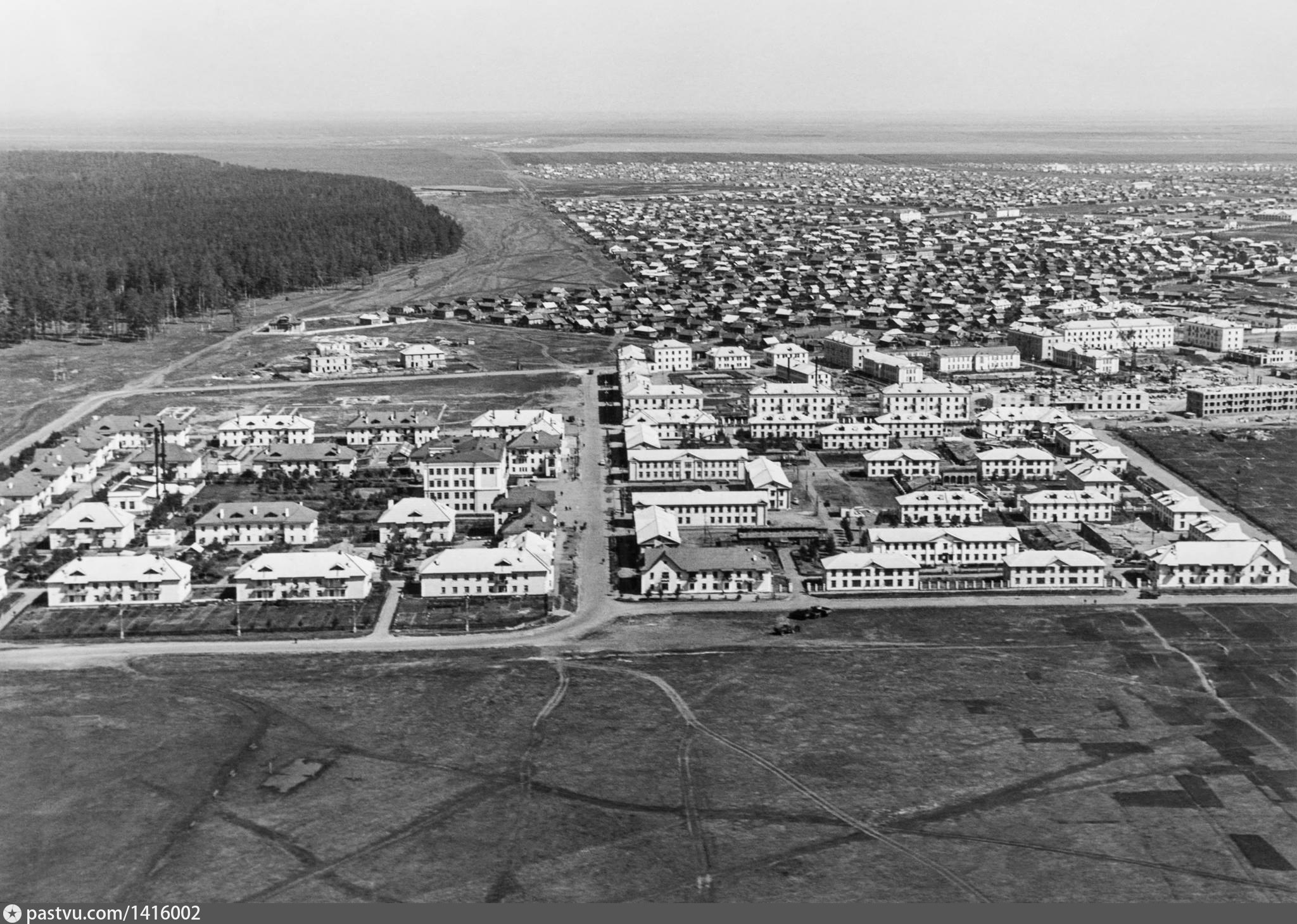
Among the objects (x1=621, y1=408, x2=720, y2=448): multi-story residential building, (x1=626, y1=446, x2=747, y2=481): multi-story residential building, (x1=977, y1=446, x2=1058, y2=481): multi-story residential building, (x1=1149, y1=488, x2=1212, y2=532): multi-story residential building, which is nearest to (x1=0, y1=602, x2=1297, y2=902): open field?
(x1=1149, y1=488, x2=1212, y2=532): multi-story residential building

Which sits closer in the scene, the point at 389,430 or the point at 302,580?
the point at 302,580

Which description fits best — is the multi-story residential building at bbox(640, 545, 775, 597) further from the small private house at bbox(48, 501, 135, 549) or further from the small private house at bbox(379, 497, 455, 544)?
the small private house at bbox(48, 501, 135, 549)

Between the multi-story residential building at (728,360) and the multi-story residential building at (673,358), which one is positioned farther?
the multi-story residential building at (728,360)

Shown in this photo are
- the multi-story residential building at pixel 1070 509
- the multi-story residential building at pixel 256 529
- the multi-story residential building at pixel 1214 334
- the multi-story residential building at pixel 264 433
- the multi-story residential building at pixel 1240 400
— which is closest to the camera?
the multi-story residential building at pixel 256 529

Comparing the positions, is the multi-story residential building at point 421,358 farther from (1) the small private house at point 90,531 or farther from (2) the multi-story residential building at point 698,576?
(2) the multi-story residential building at point 698,576

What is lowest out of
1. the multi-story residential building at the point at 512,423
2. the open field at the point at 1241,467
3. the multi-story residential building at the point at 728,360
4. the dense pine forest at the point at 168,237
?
the multi-story residential building at the point at 728,360

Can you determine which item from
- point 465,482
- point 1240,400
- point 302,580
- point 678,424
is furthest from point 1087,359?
point 302,580

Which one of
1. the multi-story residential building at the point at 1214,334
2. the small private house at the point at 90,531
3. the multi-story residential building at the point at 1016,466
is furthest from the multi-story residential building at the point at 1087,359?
the small private house at the point at 90,531

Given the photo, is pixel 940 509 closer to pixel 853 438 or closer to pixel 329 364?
pixel 853 438
